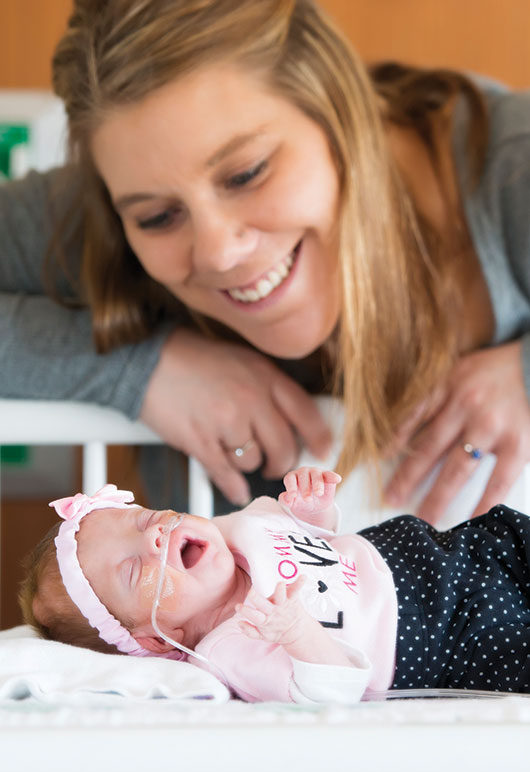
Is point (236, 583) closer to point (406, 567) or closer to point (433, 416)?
point (406, 567)

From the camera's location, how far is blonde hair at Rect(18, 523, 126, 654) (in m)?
0.55

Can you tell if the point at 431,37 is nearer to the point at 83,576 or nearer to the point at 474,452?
the point at 474,452

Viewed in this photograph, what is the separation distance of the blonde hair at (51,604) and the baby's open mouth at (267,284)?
0.37 meters

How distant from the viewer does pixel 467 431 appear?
0.94m

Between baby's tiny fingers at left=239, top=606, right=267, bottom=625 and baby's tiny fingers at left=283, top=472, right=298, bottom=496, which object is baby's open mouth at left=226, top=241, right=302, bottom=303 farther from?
baby's tiny fingers at left=239, top=606, right=267, bottom=625

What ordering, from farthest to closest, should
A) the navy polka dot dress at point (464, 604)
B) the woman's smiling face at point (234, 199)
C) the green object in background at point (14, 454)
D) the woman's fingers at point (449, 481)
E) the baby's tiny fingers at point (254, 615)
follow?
the green object in background at point (14, 454) < the woman's fingers at point (449, 481) < the woman's smiling face at point (234, 199) < the navy polka dot dress at point (464, 604) < the baby's tiny fingers at point (254, 615)

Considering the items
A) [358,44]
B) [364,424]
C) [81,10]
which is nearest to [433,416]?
[364,424]

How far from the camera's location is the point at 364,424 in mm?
887

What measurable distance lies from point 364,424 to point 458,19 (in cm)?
119

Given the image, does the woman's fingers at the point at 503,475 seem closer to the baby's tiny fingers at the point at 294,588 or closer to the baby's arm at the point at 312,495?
the baby's arm at the point at 312,495

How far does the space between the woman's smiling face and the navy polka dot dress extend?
1.00 feet

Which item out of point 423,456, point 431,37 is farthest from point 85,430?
point 431,37

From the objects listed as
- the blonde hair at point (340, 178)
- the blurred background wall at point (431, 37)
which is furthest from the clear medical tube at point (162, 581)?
the blurred background wall at point (431, 37)

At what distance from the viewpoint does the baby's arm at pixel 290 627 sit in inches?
18.6
